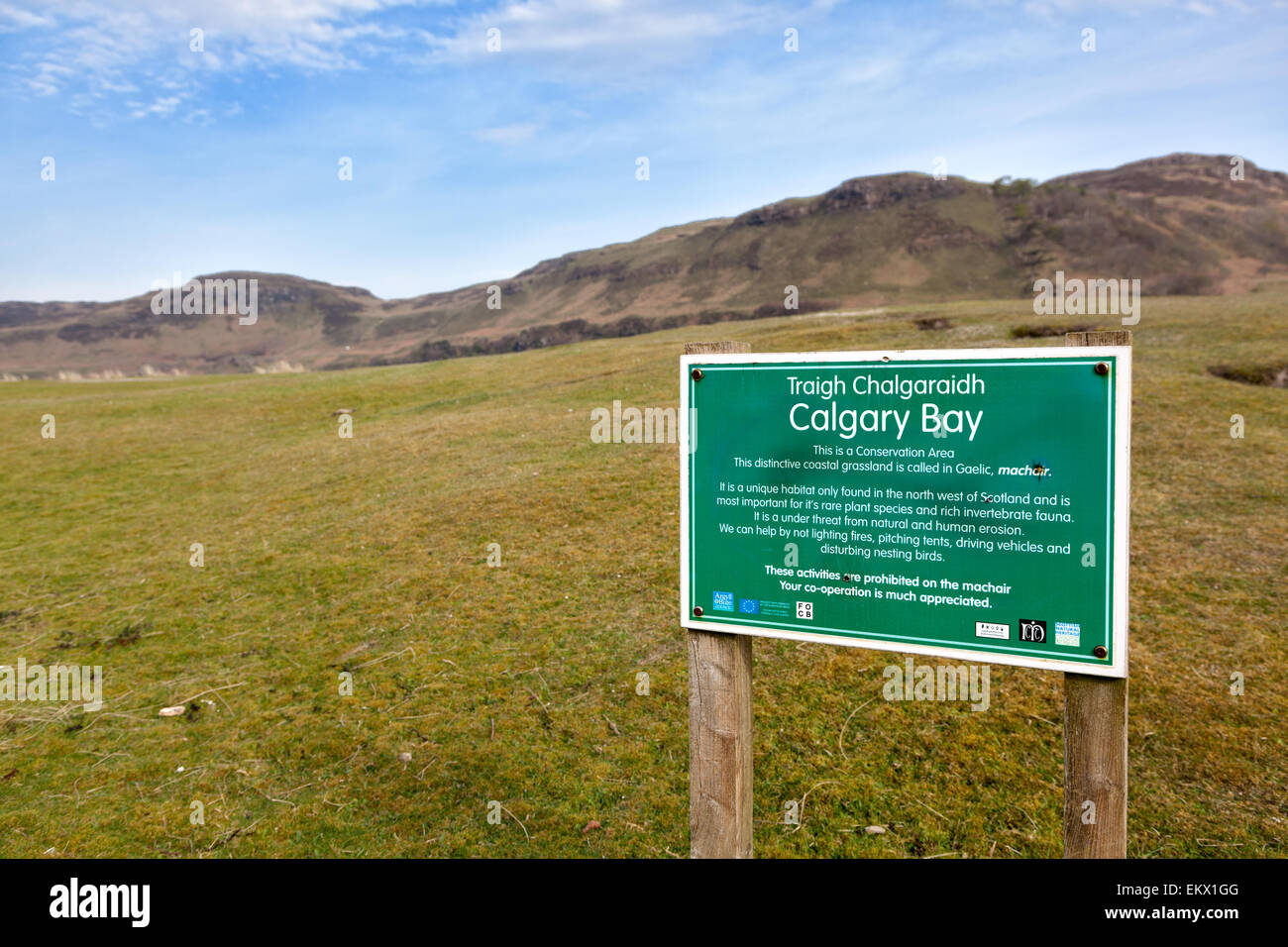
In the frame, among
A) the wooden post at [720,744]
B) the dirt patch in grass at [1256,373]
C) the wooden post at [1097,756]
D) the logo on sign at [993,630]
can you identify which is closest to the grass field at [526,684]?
the wooden post at [720,744]

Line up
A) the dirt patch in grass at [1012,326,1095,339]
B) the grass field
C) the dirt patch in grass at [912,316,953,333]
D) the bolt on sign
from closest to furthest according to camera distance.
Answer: the bolt on sign → the grass field → the dirt patch in grass at [1012,326,1095,339] → the dirt patch in grass at [912,316,953,333]

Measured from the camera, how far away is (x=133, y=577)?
40.1 ft

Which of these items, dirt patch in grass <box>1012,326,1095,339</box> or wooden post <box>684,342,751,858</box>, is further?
dirt patch in grass <box>1012,326,1095,339</box>

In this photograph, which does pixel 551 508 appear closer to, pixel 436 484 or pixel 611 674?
pixel 436 484

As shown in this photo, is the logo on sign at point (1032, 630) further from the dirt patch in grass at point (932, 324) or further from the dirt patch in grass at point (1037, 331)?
the dirt patch in grass at point (932, 324)

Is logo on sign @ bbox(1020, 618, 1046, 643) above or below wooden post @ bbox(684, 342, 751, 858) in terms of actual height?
above

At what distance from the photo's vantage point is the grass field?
5.80 metres

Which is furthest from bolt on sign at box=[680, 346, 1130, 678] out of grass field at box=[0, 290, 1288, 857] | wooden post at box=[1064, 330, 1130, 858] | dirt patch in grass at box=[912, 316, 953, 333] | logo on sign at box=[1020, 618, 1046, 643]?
dirt patch in grass at box=[912, 316, 953, 333]

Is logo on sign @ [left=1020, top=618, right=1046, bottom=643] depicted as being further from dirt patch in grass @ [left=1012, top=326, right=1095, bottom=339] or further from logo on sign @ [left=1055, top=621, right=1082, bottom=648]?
dirt patch in grass @ [left=1012, top=326, right=1095, bottom=339]

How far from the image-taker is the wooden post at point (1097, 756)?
361 cm

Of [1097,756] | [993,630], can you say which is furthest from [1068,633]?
[1097,756]

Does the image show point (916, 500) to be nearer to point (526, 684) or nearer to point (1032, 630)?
point (1032, 630)

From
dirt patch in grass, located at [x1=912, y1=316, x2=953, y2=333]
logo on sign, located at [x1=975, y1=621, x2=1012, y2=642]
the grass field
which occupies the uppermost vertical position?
dirt patch in grass, located at [x1=912, y1=316, x2=953, y2=333]

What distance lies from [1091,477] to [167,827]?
708cm
